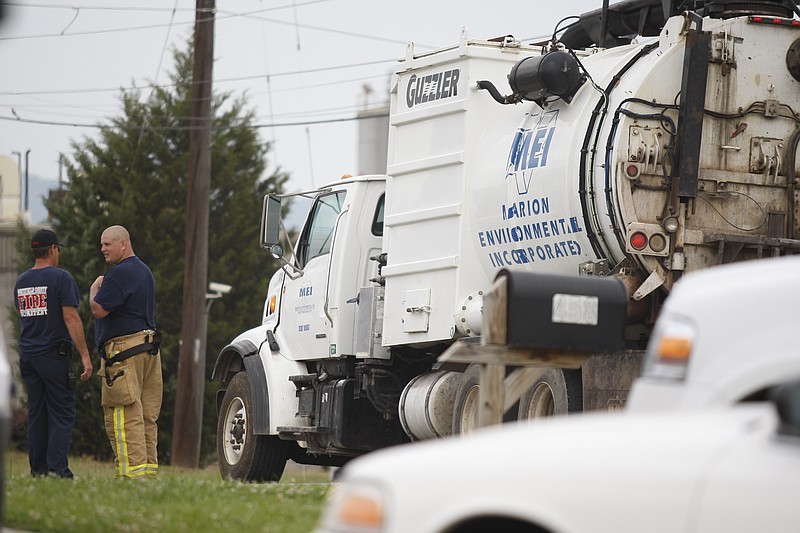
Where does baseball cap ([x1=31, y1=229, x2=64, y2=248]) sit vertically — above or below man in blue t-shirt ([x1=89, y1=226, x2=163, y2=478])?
above

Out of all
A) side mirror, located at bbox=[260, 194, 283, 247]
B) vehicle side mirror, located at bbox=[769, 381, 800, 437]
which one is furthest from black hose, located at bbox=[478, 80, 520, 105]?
vehicle side mirror, located at bbox=[769, 381, 800, 437]

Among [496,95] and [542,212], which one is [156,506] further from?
[496,95]

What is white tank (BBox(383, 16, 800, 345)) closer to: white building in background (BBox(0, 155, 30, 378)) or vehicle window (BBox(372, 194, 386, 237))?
vehicle window (BBox(372, 194, 386, 237))

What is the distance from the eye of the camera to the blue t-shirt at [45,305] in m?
11.0

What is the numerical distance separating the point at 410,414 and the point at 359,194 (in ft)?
7.63

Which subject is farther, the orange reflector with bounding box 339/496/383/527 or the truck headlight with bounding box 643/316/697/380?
the truck headlight with bounding box 643/316/697/380

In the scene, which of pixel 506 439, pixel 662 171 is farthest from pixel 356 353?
pixel 506 439

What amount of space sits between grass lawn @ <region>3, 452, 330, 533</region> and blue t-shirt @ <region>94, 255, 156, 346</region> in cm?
174

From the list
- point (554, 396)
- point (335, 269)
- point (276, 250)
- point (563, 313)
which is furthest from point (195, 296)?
point (563, 313)

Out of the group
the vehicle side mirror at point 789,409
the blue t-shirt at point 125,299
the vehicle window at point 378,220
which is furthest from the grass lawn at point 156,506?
the vehicle window at point 378,220

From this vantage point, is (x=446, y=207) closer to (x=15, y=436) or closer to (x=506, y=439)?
(x=506, y=439)

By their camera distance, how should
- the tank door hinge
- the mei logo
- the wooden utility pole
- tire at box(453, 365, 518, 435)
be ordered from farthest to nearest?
the wooden utility pole
tire at box(453, 365, 518, 435)
the mei logo
the tank door hinge

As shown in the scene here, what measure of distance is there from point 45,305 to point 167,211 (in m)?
15.2

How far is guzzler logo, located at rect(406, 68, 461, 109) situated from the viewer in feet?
37.9
